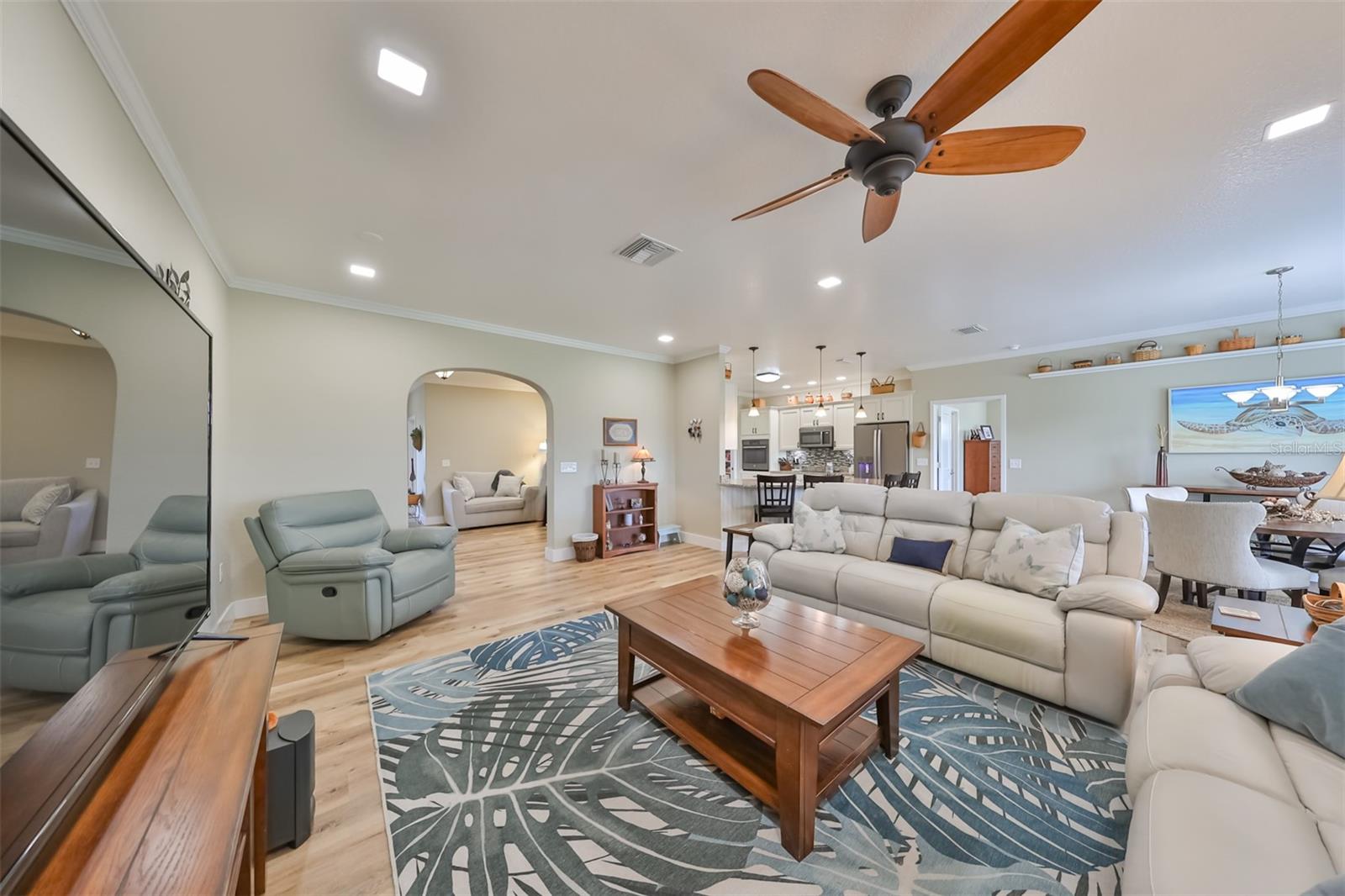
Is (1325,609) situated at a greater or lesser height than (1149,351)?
lesser

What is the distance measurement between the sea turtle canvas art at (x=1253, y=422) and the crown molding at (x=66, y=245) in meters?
7.64

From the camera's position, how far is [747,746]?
186cm

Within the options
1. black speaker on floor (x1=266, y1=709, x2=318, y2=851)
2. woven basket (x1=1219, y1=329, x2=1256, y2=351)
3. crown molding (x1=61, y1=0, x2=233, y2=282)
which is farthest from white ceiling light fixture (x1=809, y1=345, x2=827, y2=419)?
black speaker on floor (x1=266, y1=709, x2=318, y2=851)

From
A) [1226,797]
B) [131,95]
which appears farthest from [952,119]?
[131,95]

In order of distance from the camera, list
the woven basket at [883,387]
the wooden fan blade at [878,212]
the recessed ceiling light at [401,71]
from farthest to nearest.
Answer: the woven basket at [883,387], the wooden fan blade at [878,212], the recessed ceiling light at [401,71]

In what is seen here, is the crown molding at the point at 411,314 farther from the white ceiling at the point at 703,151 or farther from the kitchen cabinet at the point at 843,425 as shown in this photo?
the kitchen cabinet at the point at 843,425

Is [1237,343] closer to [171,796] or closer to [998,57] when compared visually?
[998,57]

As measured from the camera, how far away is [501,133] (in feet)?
6.24

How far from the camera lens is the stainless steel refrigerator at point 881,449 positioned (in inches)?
287

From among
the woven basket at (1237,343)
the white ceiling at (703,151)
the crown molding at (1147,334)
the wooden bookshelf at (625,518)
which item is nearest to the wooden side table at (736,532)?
the wooden bookshelf at (625,518)

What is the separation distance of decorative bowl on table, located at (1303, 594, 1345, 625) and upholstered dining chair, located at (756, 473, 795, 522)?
11.1 feet

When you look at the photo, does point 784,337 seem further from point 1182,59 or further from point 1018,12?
point 1018,12

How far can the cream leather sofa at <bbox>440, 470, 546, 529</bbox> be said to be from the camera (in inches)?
286

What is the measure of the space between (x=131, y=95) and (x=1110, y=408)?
807 centimetres
